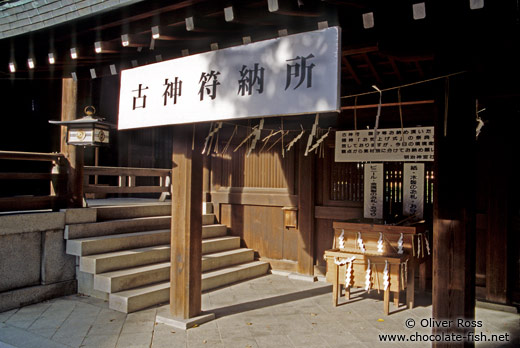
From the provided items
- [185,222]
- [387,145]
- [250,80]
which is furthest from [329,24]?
[387,145]

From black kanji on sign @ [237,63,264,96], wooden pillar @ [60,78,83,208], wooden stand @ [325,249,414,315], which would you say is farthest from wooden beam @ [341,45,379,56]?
wooden pillar @ [60,78,83,208]

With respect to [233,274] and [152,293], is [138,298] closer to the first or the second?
[152,293]

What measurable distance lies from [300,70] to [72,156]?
19.0ft

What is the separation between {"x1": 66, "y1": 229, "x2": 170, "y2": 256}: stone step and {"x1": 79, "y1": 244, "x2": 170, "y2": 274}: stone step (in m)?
0.13

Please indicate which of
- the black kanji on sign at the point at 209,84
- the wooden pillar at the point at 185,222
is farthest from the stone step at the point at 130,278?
the black kanji on sign at the point at 209,84

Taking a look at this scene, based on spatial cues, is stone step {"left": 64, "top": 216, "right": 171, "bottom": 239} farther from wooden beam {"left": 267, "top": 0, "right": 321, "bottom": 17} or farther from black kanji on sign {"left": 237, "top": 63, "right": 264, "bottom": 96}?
wooden beam {"left": 267, "top": 0, "right": 321, "bottom": 17}

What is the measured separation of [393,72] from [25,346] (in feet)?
20.2

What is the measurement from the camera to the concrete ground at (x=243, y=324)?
542 centimetres

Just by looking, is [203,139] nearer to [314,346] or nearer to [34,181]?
[314,346]

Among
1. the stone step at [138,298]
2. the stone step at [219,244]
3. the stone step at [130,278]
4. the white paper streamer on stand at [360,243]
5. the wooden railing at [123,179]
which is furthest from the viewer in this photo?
the stone step at [219,244]

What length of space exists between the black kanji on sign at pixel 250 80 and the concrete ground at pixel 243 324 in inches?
135

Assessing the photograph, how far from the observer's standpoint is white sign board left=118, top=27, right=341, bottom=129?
12.1ft

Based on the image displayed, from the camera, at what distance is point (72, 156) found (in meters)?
7.84

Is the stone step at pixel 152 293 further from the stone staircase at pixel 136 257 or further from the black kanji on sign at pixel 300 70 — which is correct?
the black kanji on sign at pixel 300 70
